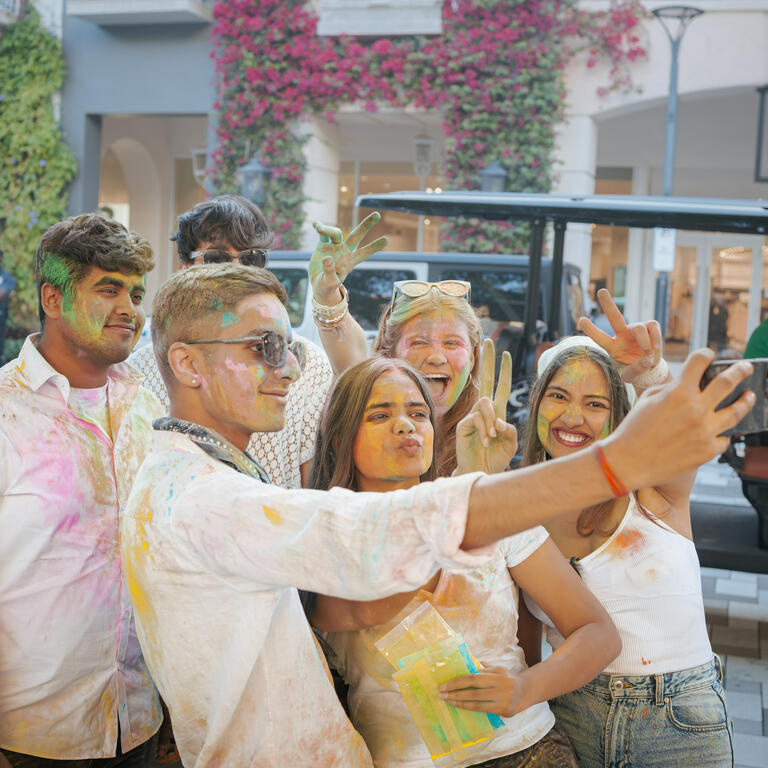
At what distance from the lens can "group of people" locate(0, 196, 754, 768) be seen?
1309 mm

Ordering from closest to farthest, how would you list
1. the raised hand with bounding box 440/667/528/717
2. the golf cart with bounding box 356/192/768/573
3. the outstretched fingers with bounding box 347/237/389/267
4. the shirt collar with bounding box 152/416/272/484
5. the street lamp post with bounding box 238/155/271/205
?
the shirt collar with bounding box 152/416/272/484, the raised hand with bounding box 440/667/528/717, the outstretched fingers with bounding box 347/237/389/267, the golf cart with bounding box 356/192/768/573, the street lamp post with bounding box 238/155/271/205

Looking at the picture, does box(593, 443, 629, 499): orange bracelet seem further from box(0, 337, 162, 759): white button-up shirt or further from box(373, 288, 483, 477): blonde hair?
box(373, 288, 483, 477): blonde hair

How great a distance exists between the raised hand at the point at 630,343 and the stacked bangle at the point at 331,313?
2.76 feet

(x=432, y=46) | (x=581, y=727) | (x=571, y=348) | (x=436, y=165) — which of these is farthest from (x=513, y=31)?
(x=581, y=727)

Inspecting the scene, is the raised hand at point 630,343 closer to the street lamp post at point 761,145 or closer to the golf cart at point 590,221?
the golf cart at point 590,221

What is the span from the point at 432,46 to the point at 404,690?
1178cm

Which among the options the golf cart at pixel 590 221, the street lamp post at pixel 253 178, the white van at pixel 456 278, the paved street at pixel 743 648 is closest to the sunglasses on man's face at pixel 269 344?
the paved street at pixel 743 648

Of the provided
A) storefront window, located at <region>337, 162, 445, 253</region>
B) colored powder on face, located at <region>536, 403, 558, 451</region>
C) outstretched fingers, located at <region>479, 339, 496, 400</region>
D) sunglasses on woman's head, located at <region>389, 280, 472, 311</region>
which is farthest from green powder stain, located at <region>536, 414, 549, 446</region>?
storefront window, located at <region>337, 162, 445, 253</region>

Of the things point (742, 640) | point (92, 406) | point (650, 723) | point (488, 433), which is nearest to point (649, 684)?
point (650, 723)

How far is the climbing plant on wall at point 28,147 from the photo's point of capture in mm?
13258

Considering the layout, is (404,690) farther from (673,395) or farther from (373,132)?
(373,132)

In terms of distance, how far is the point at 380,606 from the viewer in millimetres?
1874

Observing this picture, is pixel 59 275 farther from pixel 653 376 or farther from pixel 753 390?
pixel 753 390

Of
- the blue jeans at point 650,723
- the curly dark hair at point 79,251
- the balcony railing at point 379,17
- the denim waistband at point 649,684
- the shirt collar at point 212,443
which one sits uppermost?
the balcony railing at point 379,17
